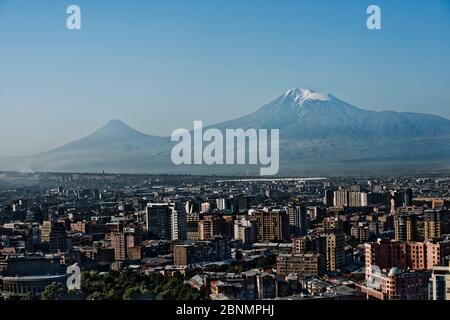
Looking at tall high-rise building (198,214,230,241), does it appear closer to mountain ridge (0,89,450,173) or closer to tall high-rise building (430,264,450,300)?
mountain ridge (0,89,450,173)

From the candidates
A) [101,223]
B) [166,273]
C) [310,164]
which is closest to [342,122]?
[310,164]

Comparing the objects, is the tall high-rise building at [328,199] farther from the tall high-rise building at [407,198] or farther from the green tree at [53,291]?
the green tree at [53,291]

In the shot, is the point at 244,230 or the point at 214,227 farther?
the point at 244,230

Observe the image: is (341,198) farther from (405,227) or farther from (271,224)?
(405,227)

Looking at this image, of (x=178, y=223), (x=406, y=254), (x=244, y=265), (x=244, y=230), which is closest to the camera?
(x=406, y=254)

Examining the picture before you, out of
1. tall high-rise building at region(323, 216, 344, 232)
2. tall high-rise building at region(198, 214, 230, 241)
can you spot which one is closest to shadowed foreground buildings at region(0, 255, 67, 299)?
tall high-rise building at region(198, 214, 230, 241)

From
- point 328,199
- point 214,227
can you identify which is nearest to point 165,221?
point 214,227

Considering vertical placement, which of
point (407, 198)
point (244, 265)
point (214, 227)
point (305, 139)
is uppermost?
point (305, 139)

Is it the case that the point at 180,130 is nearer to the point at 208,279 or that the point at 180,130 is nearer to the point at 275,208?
the point at 208,279
